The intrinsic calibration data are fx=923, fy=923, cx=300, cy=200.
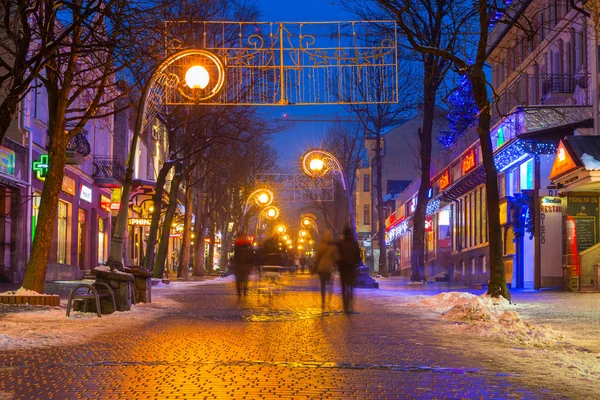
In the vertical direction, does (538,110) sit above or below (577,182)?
above

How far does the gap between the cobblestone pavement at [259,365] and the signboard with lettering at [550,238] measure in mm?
14178

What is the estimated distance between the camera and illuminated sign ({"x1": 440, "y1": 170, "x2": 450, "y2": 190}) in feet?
142

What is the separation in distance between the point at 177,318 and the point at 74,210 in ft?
75.4

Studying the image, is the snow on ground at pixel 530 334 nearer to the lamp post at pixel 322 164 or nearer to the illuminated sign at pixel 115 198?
the lamp post at pixel 322 164

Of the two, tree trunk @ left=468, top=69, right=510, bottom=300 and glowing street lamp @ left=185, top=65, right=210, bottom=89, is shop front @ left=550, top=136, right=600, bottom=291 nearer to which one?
tree trunk @ left=468, top=69, right=510, bottom=300

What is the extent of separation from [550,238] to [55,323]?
715 inches

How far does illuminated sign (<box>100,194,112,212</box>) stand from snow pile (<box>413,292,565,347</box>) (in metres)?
27.6

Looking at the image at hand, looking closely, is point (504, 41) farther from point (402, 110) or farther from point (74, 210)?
point (74, 210)

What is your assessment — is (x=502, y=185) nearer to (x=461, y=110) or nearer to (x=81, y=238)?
(x=461, y=110)

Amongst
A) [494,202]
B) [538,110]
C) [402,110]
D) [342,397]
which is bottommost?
[342,397]

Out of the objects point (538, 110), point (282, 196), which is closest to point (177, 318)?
point (538, 110)

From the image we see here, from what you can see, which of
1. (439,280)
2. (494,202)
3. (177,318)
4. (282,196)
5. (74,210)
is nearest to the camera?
(177,318)

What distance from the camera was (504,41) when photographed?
39375mm

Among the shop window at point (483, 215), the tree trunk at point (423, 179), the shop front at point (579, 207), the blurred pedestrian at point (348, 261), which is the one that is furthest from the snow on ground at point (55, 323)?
the shop window at point (483, 215)
